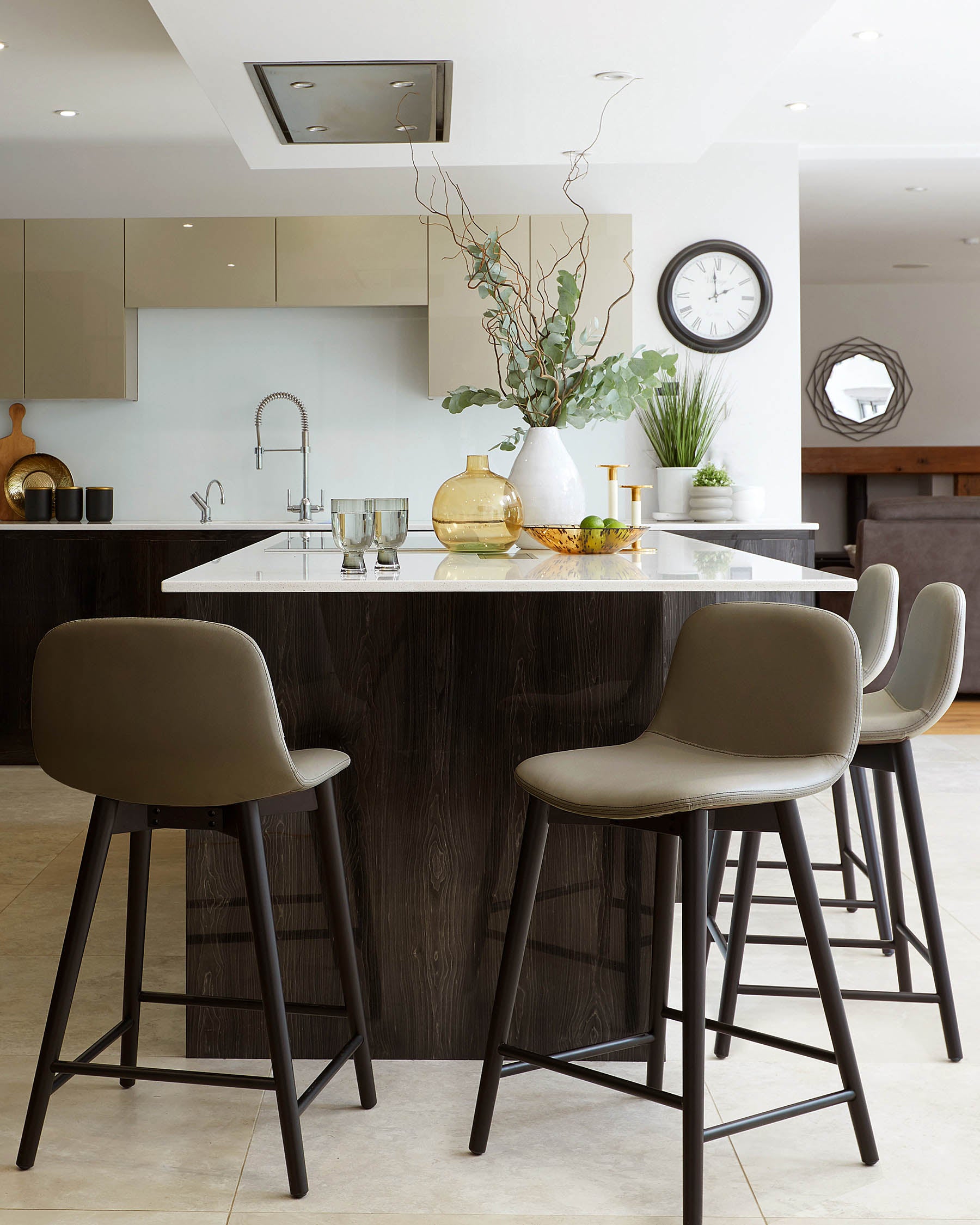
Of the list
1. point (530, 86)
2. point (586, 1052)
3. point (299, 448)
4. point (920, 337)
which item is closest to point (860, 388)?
point (920, 337)

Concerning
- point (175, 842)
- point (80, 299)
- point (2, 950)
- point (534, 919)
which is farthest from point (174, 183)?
point (534, 919)

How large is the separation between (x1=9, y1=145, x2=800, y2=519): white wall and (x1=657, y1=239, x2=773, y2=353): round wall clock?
66 millimetres

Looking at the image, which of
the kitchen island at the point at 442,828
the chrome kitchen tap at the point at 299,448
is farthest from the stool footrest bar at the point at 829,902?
the chrome kitchen tap at the point at 299,448

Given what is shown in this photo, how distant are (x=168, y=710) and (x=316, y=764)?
271 mm

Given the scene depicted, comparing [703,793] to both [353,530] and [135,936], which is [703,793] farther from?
[135,936]

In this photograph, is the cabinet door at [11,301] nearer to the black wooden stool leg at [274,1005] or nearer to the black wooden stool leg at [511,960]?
the black wooden stool leg at [274,1005]

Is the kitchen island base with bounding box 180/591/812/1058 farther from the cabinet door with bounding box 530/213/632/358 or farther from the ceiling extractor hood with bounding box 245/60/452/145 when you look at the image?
the cabinet door with bounding box 530/213/632/358

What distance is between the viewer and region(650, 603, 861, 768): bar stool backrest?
193cm

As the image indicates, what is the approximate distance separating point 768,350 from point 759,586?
396 centimetres

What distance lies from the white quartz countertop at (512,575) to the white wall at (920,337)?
798cm

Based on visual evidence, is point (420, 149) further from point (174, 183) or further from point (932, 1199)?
point (932, 1199)

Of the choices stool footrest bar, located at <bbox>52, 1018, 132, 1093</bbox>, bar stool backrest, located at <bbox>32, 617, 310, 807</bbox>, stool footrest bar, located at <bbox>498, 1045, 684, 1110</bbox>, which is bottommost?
stool footrest bar, located at <bbox>52, 1018, 132, 1093</bbox>


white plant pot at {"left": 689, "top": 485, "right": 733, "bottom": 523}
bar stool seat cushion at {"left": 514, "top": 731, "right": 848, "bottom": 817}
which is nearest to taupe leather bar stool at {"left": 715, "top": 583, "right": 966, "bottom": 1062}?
bar stool seat cushion at {"left": 514, "top": 731, "right": 848, "bottom": 817}

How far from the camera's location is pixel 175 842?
12.8ft
